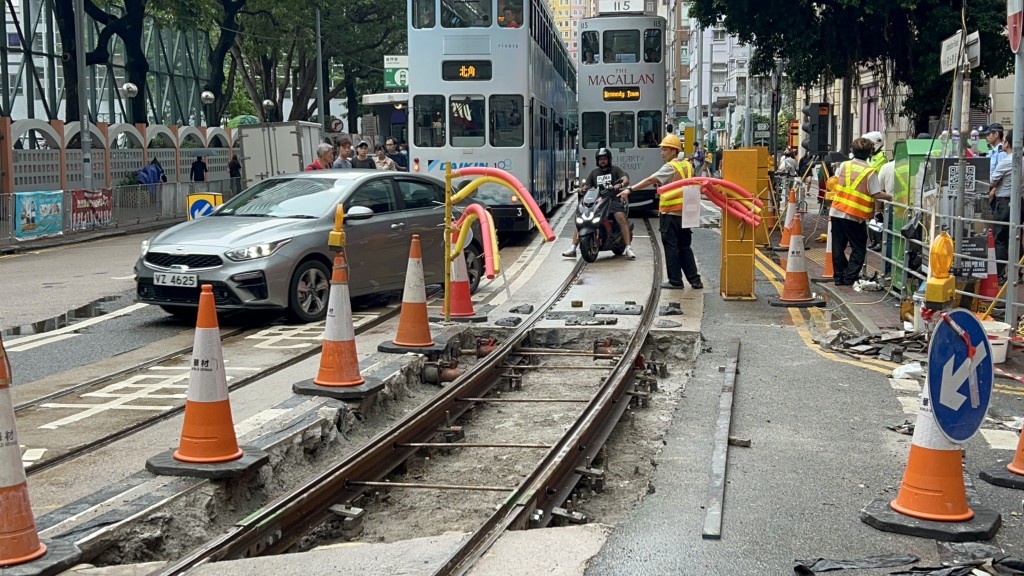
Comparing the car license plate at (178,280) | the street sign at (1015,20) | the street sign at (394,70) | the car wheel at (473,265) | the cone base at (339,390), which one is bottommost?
the cone base at (339,390)

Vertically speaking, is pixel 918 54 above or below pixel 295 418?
above

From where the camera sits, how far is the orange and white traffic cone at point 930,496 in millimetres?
5117

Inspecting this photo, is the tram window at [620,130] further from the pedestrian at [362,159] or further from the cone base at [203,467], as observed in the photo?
the cone base at [203,467]

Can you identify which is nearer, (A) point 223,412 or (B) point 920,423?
(B) point 920,423

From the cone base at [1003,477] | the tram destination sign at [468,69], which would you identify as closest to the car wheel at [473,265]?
the tram destination sign at [468,69]

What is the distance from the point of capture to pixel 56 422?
7.55 metres

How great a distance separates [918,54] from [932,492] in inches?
801

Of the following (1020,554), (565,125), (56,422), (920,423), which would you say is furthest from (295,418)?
(565,125)

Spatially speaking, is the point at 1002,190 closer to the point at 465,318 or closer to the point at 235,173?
the point at 465,318

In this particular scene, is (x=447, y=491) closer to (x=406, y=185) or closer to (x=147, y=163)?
(x=406, y=185)

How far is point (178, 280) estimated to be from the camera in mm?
11023

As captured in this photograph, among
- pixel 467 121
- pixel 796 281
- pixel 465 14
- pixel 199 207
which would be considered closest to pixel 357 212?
pixel 199 207

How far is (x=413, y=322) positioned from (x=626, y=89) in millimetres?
20139

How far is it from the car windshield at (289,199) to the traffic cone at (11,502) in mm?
7531
